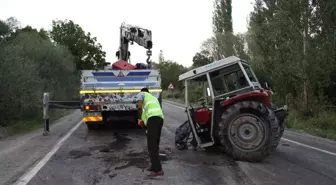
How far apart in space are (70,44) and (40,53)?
16.4m

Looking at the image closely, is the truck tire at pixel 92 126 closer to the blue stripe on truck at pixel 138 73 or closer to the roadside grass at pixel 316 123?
the blue stripe on truck at pixel 138 73

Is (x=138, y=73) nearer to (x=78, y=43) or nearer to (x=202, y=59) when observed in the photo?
(x=78, y=43)

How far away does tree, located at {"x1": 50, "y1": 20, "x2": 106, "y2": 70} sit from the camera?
48.5 m

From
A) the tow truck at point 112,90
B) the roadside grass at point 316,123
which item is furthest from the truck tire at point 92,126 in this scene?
the roadside grass at point 316,123

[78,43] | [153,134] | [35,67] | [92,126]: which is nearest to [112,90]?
[92,126]

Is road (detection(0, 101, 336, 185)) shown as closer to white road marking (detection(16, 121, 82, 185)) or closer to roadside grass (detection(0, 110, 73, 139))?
white road marking (detection(16, 121, 82, 185))

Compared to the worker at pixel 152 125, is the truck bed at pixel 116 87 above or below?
above

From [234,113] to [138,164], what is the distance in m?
2.22

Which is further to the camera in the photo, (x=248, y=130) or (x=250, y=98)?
(x=250, y=98)

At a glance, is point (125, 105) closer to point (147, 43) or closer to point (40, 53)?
point (147, 43)

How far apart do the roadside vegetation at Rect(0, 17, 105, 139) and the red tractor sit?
692 centimetres

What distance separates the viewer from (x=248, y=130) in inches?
317

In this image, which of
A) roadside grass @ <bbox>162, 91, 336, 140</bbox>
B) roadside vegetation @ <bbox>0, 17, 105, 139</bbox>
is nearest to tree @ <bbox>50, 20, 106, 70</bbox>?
roadside vegetation @ <bbox>0, 17, 105, 139</bbox>

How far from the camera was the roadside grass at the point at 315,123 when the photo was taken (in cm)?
1324
